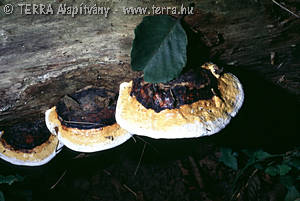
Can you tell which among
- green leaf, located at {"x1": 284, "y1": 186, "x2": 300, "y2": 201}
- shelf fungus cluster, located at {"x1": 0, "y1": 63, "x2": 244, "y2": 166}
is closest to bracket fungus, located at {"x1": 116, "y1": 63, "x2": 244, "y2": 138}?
shelf fungus cluster, located at {"x1": 0, "y1": 63, "x2": 244, "y2": 166}

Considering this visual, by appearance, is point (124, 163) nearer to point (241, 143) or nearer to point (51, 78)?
point (241, 143)

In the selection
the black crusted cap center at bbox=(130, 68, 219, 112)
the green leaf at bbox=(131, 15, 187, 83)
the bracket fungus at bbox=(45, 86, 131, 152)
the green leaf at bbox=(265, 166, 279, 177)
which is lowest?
the green leaf at bbox=(265, 166, 279, 177)

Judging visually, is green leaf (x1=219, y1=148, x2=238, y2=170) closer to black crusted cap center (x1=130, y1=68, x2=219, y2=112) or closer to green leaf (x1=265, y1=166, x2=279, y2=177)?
green leaf (x1=265, y1=166, x2=279, y2=177)

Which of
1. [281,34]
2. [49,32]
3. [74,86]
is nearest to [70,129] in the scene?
[74,86]

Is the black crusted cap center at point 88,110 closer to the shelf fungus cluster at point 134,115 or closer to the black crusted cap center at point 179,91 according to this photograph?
the shelf fungus cluster at point 134,115

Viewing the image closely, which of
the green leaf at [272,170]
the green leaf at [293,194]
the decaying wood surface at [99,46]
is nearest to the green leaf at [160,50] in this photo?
the decaying wood surface at [99,46]

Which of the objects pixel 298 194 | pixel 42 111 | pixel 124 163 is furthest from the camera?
pixel 124 163

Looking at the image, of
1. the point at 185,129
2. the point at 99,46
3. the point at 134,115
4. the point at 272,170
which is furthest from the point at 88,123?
the point at 272,170

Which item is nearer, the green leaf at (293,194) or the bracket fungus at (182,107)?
the bracket fungus at (182,107)
